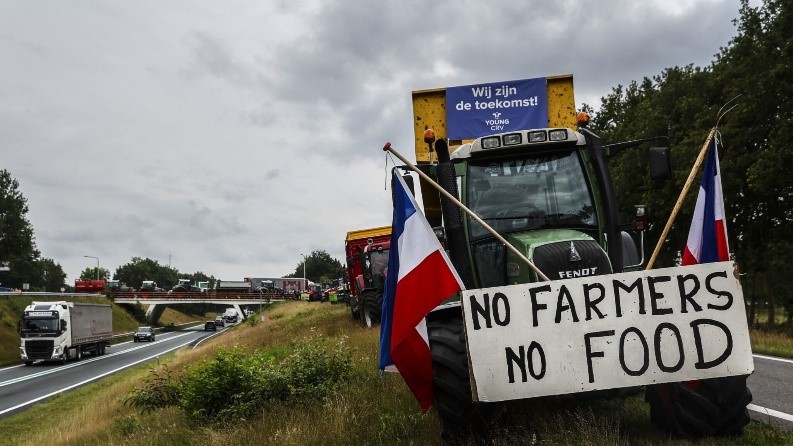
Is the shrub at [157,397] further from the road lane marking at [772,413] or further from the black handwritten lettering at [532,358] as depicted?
the road lane marking at [772,413]

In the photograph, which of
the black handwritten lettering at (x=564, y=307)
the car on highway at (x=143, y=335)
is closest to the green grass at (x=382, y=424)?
the black handwritten lettering at (x=564, y=307)

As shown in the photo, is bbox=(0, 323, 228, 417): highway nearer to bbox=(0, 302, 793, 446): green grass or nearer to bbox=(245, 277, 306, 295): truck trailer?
bbox=(0, 302, 793, 446): green grass

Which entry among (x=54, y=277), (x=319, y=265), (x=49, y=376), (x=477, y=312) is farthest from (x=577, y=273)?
(x=319, y=265)

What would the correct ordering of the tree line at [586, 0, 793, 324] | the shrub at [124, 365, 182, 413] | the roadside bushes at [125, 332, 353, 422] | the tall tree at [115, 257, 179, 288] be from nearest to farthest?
the roadside bushes at [125, 332, 353, 422], the shrub at [124, 365, 182, 413], the tree line at [586, 0, 793, 324], the tall tree at [115, 257, 179, 288]

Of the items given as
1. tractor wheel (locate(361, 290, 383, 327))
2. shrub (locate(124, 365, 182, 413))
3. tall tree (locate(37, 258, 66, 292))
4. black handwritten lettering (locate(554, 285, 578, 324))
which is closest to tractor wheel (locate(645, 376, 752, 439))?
black handwritten lettering (locate(554, 285, 578, 324))

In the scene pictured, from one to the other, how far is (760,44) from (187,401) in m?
23.7

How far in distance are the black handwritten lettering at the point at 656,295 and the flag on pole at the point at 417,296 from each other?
143cm

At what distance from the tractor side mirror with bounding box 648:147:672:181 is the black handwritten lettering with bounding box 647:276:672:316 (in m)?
1.89

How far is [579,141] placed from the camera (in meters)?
6.67

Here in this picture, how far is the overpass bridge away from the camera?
3607 inches

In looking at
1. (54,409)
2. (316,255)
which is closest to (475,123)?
(54,409)

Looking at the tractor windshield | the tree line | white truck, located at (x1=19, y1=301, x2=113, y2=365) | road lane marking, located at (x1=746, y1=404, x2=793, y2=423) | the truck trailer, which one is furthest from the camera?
the truck trailer

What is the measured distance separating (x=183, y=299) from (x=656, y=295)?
97.9m

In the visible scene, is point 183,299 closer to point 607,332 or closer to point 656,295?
point 607,332
